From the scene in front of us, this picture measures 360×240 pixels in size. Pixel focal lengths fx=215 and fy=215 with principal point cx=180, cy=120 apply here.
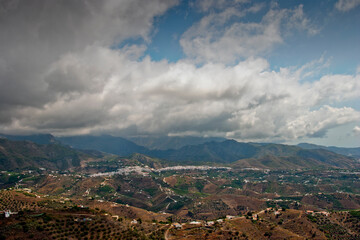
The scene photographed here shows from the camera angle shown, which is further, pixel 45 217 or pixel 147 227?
pixel 147 227

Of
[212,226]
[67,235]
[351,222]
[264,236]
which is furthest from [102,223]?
[351,222]

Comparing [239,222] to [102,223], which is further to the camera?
[239,222]

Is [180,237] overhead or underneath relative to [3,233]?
underneath

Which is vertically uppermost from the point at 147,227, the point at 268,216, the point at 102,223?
the point at 102,223

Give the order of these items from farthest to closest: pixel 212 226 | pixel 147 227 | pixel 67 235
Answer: pixel 212 226 → pixel 147 227 → pixel 67 235

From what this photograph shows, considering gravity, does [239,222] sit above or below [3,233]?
below

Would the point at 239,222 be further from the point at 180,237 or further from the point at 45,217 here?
the point at 45,217

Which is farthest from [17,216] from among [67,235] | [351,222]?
[351,222]

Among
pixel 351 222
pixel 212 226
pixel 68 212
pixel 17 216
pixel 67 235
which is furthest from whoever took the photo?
pixel 351 222

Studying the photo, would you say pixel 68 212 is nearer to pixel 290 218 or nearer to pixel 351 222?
pixel 290 218
